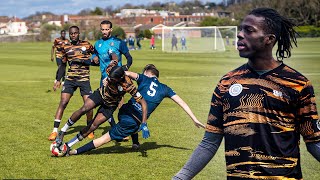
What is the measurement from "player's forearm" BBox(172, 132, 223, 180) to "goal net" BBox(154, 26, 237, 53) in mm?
55554

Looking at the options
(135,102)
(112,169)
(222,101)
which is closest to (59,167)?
(112,169)

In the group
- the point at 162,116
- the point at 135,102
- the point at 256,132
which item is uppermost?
the point at 256,132

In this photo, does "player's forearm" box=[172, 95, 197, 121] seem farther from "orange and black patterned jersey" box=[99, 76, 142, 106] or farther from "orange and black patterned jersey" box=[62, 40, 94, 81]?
"orange and black patterned jersey" box=[62, 40, 94, 81]

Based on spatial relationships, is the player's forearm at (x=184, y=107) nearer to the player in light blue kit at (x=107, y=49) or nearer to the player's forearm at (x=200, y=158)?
the player in light blue kit at (x=107, y=49)

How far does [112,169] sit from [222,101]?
213 inches

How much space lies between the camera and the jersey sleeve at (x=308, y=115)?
3.87m

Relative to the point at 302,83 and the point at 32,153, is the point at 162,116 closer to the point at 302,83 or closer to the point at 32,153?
the point at 32,153

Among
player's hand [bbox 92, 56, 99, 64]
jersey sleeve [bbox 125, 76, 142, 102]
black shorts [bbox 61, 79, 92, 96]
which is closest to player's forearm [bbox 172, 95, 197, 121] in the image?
jersey sleeve [bbox 125, 76, 142, 102]

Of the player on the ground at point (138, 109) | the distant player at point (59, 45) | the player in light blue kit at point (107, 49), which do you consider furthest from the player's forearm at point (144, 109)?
the distant player at point (59, 45)

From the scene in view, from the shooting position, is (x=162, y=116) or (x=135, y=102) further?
(x=162, y=116)

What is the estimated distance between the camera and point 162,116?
15281 mm

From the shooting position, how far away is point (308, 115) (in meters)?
3.92

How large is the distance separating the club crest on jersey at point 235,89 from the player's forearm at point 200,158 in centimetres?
36

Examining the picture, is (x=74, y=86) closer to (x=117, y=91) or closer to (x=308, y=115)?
(x=117, y=91)
